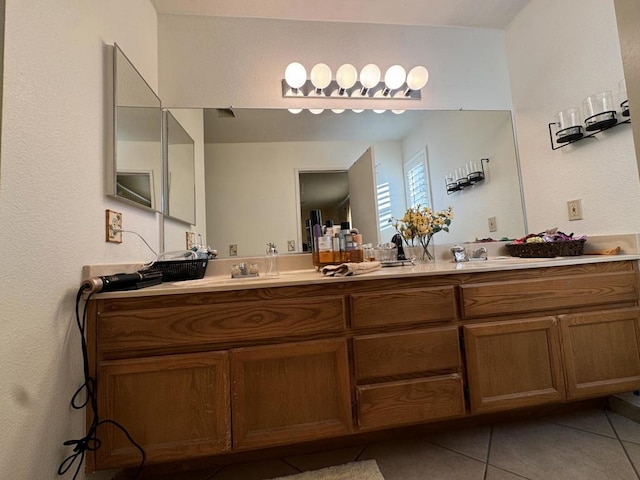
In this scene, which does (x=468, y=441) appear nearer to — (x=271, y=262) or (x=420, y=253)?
(x=420, y=253)

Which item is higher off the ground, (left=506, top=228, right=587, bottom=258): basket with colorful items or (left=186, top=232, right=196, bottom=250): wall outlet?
(left=186, top=232, right=196, bottom=250): wall outlet

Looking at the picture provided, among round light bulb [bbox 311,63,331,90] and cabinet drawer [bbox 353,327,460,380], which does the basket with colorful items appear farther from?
round light bulb [bbox 311,63,331,90]

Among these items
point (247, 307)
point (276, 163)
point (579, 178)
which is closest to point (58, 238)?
point (247, 307)

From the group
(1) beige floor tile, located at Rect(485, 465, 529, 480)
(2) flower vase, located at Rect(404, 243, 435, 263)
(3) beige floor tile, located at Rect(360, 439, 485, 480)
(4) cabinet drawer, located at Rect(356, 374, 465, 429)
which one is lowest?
(3) beige floor tile, located at Rect(360, 439, 485, 480)

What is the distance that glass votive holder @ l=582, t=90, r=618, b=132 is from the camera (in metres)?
1.35

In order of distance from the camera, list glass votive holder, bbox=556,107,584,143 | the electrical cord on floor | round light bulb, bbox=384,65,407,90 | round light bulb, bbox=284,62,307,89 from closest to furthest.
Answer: the electrical cord on floor < glass votive holder, bbox=556,107,584,143 < round light bulb, bbox=284,62,307,89 < round light bulb, bbox=384,65,407,90

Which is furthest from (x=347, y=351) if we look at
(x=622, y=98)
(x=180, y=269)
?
(x=622, y=98)

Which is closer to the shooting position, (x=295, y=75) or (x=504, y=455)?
(x=504, y=455)

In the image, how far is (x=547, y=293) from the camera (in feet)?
3.90

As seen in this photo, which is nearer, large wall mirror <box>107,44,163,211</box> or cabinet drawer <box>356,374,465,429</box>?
cabinet drawer <box>356,374,465,429</box>

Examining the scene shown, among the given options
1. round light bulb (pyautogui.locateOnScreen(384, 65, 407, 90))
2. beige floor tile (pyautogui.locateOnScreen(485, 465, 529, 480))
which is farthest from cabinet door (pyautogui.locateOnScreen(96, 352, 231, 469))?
round light bulb (pyautogui.locateOnScreen(384, 65, 407, 90))

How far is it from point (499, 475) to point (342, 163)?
157 centimetres

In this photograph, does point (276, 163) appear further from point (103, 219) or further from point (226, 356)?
point (226, 356)

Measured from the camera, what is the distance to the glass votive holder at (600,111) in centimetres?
135
